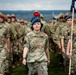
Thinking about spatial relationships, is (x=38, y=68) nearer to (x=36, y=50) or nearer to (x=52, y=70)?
(x=36, y=50)

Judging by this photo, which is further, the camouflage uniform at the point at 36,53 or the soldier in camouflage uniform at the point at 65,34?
the soldier in camouflage uniform at the point at 65,34

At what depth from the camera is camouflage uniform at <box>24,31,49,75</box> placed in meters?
11.5

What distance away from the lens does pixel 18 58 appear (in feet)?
62.9

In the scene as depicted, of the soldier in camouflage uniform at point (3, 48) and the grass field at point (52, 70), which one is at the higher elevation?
the soldier in camouflage uniform at point (3, 48)

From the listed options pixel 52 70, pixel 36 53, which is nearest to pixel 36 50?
pixel 36 53

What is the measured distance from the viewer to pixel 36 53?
11.5 meters

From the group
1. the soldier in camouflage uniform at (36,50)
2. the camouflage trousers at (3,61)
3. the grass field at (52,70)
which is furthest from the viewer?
the grass field at (52,70)

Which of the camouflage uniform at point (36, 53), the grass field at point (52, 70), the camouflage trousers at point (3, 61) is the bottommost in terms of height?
the grass field at point (52, 70)

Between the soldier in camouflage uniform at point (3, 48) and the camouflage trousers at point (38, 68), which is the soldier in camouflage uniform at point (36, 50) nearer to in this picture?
the camouflage trousers at point (38, 68)

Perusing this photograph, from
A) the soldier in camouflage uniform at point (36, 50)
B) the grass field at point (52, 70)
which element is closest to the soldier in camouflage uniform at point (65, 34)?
the soldier in camouflage uniform at point (36, 50)

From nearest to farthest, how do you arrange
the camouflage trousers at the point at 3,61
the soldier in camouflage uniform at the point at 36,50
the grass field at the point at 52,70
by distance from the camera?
1. the soldier in camouflage uniform at the point at 36,50
2. the camouflage trousers at the point at 3,61
3. the grass field at the point at 52,70

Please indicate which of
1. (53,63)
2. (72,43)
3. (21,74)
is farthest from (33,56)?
(53,63)

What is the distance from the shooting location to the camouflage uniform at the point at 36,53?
1152cm

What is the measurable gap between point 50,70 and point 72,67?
206 inches
